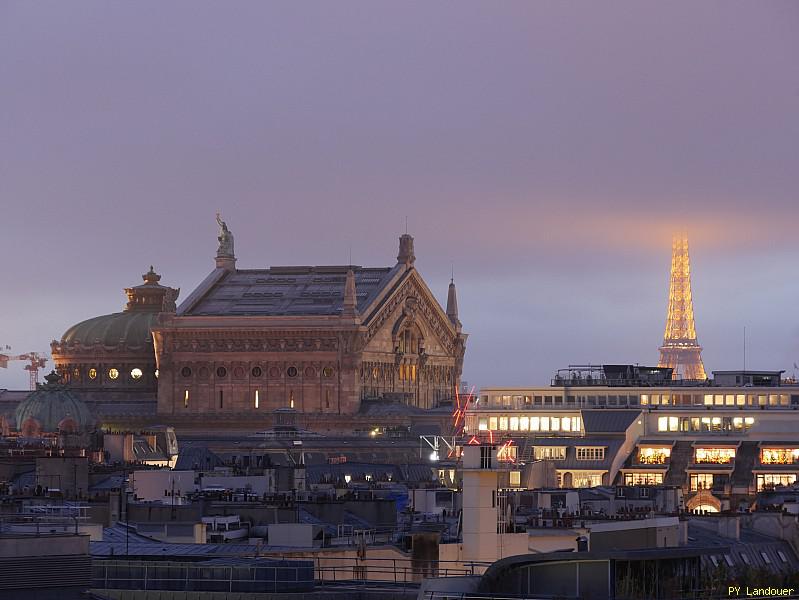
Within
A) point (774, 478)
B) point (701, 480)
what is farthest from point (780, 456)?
point (701, 480)

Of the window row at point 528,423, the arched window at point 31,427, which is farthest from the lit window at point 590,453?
the arched window at point 31,427

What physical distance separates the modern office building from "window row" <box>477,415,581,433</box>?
2.2 inches

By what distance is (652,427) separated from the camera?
17375cm

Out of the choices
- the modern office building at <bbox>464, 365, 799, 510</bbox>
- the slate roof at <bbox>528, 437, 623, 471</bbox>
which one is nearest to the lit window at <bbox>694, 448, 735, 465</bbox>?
the modern office building at <bbox>464, 365, 799, 510</bbox>

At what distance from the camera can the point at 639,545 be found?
7400 cm

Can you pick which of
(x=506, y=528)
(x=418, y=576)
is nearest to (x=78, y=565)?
(x=418, y=576)

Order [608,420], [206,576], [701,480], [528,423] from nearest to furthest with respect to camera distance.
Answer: [206,576] → [701,480] → [608,420] → [528,423]

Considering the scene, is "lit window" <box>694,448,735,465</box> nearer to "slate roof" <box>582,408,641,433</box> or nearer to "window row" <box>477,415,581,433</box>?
"slate roof" <box>582,408,641,433</box>

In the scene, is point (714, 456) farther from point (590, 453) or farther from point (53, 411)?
point (53, 411)

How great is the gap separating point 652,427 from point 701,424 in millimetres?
2833

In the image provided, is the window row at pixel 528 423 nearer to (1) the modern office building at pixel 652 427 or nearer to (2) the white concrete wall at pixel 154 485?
(1) the modern office building at pixel 652 427

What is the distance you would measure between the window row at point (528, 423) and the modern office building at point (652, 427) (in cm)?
6

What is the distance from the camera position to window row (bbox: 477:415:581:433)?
577 ft

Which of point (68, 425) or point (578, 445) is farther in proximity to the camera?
point (68, 425)
